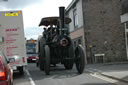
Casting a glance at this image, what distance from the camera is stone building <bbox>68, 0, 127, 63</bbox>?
23266 mm

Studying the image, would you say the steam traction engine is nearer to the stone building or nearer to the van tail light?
the van tail light

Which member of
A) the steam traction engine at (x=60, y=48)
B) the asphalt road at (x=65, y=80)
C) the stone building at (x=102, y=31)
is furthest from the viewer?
the stone building at (x=102, y=31)

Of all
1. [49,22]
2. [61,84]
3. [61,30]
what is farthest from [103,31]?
[61,84]

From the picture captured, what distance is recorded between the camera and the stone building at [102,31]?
2327cm

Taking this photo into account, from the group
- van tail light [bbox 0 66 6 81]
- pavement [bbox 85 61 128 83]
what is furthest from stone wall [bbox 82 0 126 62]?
van tail light [bbox 0 66 6 81]

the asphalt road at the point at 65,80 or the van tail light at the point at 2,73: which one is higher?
the van tail light at the point at 2,73

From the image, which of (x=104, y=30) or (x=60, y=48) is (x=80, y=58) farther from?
(x=104, y=30)

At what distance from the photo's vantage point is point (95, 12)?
23594mm

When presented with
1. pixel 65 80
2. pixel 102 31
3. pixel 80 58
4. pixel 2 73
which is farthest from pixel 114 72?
pixel 102 31

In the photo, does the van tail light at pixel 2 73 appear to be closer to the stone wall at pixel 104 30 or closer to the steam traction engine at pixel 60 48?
the steam traction engine at pixel 60 48

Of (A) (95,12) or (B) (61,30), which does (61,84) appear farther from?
(A) (95,12)

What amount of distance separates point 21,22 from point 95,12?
1198 centimetres

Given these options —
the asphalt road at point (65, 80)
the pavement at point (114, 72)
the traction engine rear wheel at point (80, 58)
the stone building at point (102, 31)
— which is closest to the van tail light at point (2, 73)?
the asphalt road at point (65, 80)

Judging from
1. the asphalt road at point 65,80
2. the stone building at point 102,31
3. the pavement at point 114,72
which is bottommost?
the asphalt road at point 65,80
